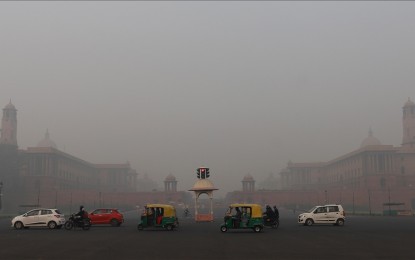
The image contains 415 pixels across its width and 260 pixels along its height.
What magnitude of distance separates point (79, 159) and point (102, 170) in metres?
20.5

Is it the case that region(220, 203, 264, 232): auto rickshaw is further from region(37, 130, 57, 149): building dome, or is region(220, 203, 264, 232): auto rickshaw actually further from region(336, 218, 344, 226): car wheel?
region(37, 130, 57, 149): building dome

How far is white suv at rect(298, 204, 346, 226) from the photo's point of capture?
1391 inches

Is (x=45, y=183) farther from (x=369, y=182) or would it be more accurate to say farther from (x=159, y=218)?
(x=159, y=218)

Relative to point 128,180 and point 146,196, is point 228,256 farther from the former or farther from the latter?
point 128,180

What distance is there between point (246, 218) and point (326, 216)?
394 inches

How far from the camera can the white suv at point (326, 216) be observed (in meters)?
35.3

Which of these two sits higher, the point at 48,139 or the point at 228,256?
the point at 48,139

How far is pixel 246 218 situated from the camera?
28078 mm

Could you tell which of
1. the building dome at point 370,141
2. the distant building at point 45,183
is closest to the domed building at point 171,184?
the distant building at point 45,183

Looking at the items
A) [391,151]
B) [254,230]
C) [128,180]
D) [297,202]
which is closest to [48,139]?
[128,180]

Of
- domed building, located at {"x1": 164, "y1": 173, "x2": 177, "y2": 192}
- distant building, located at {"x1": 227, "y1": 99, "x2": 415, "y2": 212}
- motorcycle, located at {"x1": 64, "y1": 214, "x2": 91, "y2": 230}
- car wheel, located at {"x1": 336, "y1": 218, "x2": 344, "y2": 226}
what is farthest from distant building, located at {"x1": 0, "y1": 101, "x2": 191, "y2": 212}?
car wheel, located at {"x1": 336, "y1": 218, "x2": 344, "y2": 226}

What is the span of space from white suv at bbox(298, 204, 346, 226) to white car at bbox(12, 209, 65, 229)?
58.4 ft

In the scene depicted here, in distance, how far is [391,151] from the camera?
11769cm

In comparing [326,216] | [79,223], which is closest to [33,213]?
[79,223]
